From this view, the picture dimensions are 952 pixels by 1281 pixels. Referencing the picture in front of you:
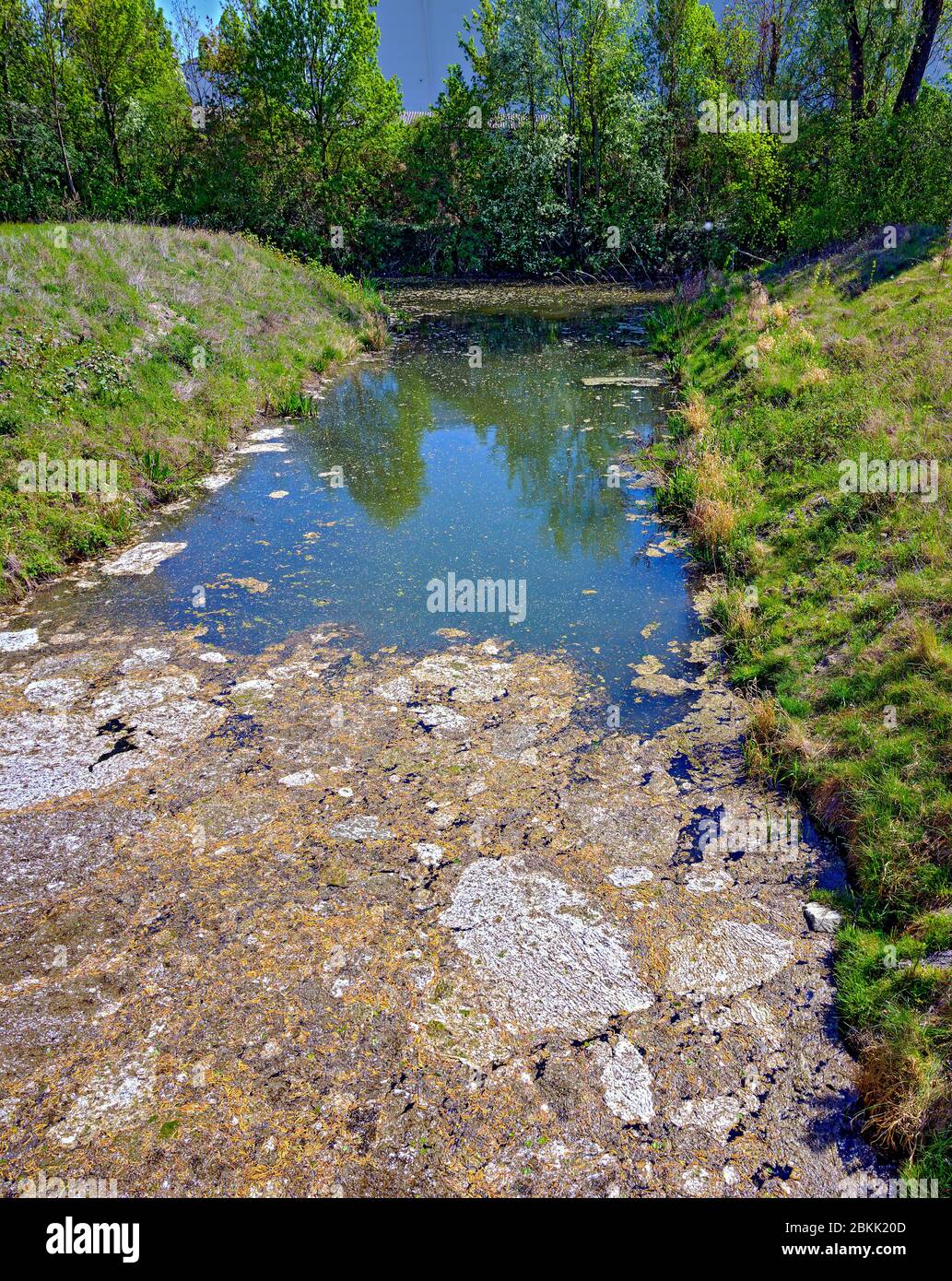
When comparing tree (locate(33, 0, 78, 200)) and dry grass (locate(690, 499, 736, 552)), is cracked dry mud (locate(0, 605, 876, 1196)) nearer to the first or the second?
dry grass (locate(690, 499, 736, 552))

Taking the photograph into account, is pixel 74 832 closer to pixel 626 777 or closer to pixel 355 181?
pixel 626 777

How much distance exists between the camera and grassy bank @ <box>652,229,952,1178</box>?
4.02 m

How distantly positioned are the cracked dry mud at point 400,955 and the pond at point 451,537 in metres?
1.11

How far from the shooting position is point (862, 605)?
688 cm

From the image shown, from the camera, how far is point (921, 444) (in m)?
8.75

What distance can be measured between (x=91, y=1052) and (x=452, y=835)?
238 cm

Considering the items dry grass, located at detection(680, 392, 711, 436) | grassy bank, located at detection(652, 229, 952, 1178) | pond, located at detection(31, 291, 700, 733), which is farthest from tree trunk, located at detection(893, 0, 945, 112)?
dry grass, located at detection(680, 392, 711, 436)

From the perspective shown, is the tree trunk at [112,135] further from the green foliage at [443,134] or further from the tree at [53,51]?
the tree at [53,51]

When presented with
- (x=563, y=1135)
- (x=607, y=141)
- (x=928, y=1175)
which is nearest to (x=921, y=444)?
(x=928, y=1175)

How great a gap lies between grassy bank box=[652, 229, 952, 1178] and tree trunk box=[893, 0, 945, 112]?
7336 mm

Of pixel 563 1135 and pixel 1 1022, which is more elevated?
pixel 1 1022

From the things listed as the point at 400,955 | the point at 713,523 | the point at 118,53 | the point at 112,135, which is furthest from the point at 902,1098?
the point at 112,135

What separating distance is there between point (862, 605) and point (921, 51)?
63.0 feet

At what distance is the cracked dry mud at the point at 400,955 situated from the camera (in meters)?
3.52
